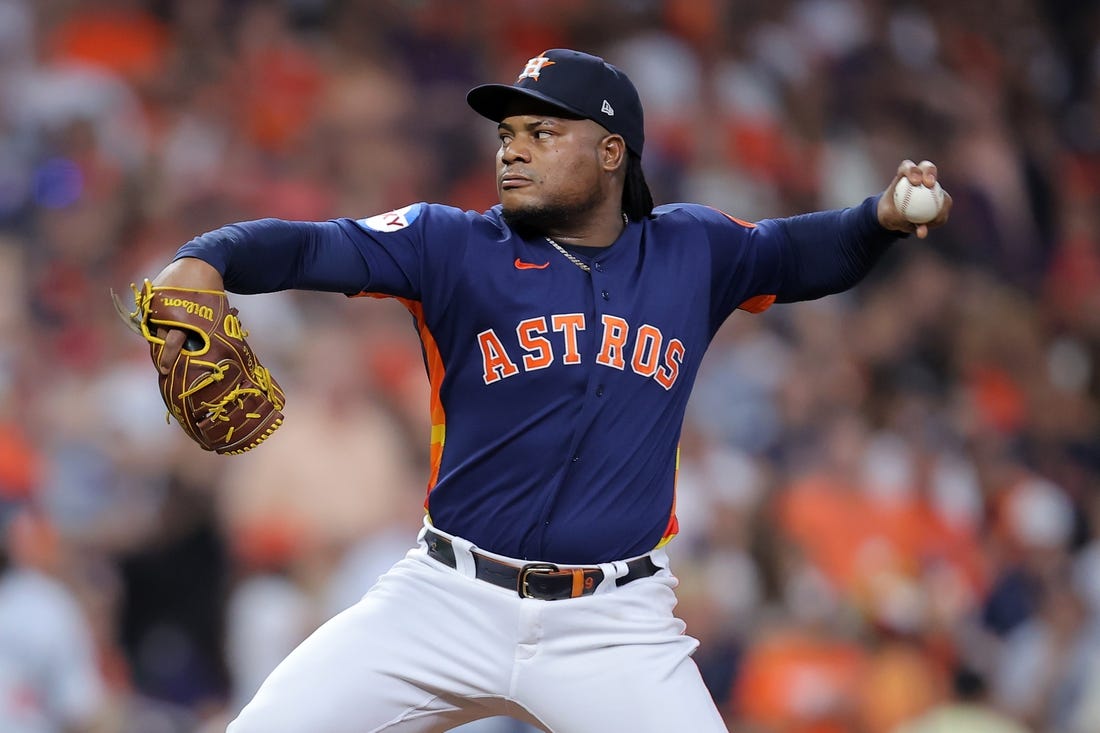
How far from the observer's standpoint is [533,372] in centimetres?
318

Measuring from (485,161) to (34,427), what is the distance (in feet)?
8.56

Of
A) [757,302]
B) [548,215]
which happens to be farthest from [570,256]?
[757,302]

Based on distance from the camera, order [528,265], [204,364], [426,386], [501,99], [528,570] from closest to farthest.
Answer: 1. [204,364]
2. [528,570]
3. [528,265]
4. [501,99]
5. [426,386]

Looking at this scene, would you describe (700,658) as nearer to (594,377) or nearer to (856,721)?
(856,721)

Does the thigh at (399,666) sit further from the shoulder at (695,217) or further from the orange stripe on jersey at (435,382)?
the shoulder at (695,217)

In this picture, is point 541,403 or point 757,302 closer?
point 541,403

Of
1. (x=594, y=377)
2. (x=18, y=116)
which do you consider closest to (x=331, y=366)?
(x=18, y=116)

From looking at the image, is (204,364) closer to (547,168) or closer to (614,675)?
(547,168)

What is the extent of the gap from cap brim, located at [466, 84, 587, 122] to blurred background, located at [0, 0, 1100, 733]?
2.78 m

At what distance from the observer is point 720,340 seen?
7168 millimetres

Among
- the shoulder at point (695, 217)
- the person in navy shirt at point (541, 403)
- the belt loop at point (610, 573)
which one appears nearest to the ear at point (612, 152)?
the person in navy shirt at point (541, 403)

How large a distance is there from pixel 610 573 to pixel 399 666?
1.64 feet

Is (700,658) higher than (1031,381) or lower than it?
lower

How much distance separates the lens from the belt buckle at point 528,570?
10.2 feet
